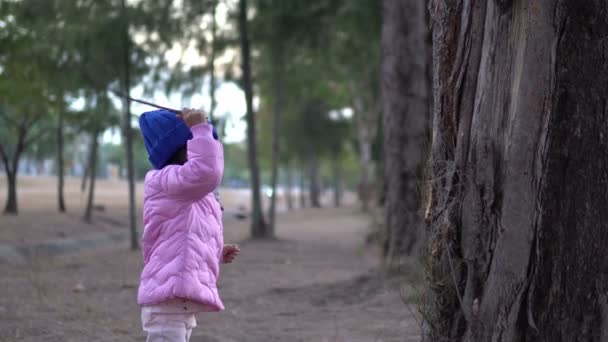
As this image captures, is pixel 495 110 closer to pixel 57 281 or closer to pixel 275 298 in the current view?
pixel 275 298

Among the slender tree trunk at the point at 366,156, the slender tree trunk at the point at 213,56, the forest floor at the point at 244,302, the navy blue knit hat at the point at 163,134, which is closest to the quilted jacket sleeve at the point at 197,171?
the navy blue knit hat at the point at 163,134

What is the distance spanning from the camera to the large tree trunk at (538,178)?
3.66 meters

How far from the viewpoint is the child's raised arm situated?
11.8 ft

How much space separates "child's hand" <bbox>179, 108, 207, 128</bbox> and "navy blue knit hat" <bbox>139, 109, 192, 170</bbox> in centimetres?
13

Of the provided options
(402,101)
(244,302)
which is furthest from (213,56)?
(244,302)

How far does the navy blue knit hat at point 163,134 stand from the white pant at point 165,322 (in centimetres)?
73

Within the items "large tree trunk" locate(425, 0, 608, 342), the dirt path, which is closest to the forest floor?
the dirt path

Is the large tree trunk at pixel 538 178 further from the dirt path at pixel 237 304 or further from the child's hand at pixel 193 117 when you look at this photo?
the dirt path at pixel 237 304

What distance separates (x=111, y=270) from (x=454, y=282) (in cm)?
949

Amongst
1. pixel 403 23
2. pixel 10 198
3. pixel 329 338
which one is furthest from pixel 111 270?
pixel 10 198

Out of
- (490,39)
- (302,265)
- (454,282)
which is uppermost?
(490,39)

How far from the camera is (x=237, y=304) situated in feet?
28.8

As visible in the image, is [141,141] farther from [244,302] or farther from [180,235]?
[180,235]

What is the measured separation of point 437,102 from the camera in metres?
4.20
